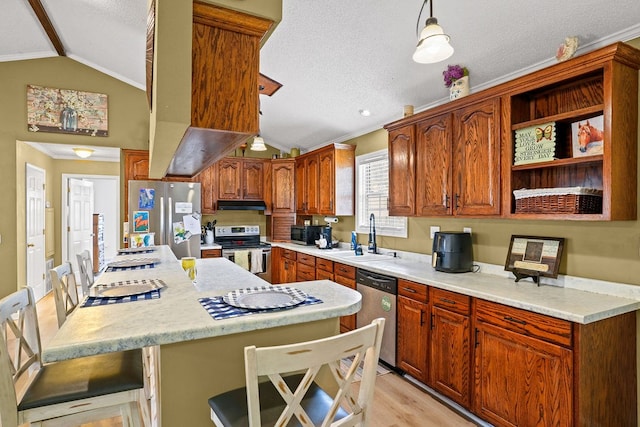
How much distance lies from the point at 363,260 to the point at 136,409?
2.56m

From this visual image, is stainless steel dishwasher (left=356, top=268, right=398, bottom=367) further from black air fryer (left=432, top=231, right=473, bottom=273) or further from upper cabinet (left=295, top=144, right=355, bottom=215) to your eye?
upper cabinet (left=295, top=144, right=355, bottom=215)

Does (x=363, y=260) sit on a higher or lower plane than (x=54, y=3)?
lower

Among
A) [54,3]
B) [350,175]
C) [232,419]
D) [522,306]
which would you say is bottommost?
[232,419]

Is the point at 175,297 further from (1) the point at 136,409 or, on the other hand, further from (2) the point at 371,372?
(2) the point at 371,372

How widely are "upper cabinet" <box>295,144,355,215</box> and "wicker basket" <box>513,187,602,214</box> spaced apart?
254 cm

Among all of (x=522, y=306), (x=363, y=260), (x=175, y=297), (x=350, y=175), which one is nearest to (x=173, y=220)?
(x=350, y=175)

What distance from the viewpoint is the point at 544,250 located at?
2.42 m

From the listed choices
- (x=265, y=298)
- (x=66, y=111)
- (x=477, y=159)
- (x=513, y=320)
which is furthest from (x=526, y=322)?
(x=66, y=111)

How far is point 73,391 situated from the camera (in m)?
1.38

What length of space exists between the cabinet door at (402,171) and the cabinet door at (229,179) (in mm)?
2972

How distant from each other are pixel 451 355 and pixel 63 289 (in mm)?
2509

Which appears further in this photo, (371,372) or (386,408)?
(386,408)

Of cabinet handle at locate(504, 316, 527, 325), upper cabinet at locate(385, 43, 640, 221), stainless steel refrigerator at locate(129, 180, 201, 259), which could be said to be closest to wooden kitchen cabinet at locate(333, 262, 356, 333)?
upper cabinet at locate(385, 43, 640, 221)

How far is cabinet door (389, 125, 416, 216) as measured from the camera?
325 centimetres
